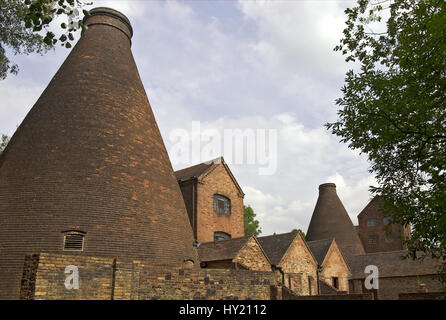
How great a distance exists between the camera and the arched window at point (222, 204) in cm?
2638

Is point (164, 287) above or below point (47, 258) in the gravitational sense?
below

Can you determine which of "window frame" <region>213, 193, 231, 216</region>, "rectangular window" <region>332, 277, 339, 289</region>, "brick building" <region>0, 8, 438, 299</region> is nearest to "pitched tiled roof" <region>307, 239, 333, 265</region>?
"rectangular window" <region>332, 277, 339, 289</region>

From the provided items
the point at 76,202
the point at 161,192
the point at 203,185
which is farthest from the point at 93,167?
the point at 203,185

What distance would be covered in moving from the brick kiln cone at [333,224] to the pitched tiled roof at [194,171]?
13633mm

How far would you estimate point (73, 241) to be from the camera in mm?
11445

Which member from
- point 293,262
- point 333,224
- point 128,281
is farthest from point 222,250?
point 333,224

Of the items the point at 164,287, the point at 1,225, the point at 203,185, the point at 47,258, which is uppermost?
the point at 203,185

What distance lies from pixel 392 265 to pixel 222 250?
16.7m

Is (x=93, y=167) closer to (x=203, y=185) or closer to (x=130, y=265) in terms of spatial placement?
(x=130, y=265)

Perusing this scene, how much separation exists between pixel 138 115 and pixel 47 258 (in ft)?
23.0

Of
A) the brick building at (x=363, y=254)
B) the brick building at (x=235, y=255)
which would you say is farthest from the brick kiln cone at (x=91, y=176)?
the brick building at (x=363, y=254)

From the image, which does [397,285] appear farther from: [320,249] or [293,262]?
[293,262]

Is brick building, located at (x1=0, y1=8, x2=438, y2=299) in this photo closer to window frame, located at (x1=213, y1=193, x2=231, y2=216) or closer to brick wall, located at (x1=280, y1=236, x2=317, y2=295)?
brick wall, located at (x1=280, y1=236, x2=317, y2=295)

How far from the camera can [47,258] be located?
9.30m
